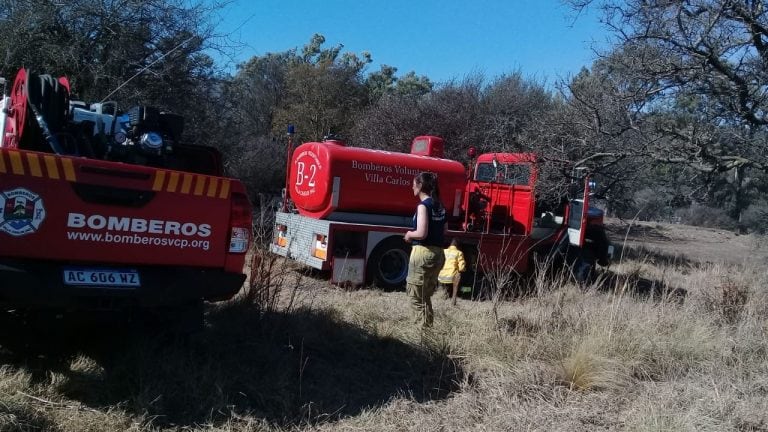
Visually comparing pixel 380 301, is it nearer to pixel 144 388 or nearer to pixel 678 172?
pixel 144 388

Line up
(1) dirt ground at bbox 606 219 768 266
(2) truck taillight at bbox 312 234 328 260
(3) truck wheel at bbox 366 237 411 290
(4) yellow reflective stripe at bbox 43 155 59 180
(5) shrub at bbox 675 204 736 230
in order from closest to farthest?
(4) yellow reflective stripe at bbox 43 155 59 180
(2) truck taillight at bbox 312 234 328 260
(3) truck wheel at bbox 366 237 411 290
(1) dirt ground at bbox 606 219 768 266
(5) shrub at bbox 675 204 736 230

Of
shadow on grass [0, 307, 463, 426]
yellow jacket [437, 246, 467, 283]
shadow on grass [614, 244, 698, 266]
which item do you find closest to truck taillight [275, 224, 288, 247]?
yellow jacket [437, 246, 467, 283]

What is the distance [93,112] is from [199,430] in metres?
2.83

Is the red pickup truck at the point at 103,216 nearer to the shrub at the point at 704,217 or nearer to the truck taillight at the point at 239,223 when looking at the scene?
the truck taillight at the point at 239,223

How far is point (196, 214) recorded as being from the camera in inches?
172

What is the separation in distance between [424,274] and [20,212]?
3462 mm

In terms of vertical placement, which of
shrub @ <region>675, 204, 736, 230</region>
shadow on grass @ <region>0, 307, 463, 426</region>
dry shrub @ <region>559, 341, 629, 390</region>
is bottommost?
shadow on grass @ <region>0, 307, 463, 426</region>

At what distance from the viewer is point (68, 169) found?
389 cm

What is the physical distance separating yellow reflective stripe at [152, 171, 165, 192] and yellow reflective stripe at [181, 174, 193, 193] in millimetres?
141

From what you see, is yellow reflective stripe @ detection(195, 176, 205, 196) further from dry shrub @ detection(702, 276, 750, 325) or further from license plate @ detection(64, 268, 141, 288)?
dry shrub @ detection(702, 276, 750, 325)

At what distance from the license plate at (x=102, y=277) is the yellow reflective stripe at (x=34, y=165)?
23.9 inches

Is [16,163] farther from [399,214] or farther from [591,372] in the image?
[399,214]

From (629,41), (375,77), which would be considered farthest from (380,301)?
(375,77)

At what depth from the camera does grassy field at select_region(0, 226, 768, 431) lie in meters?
4.18
